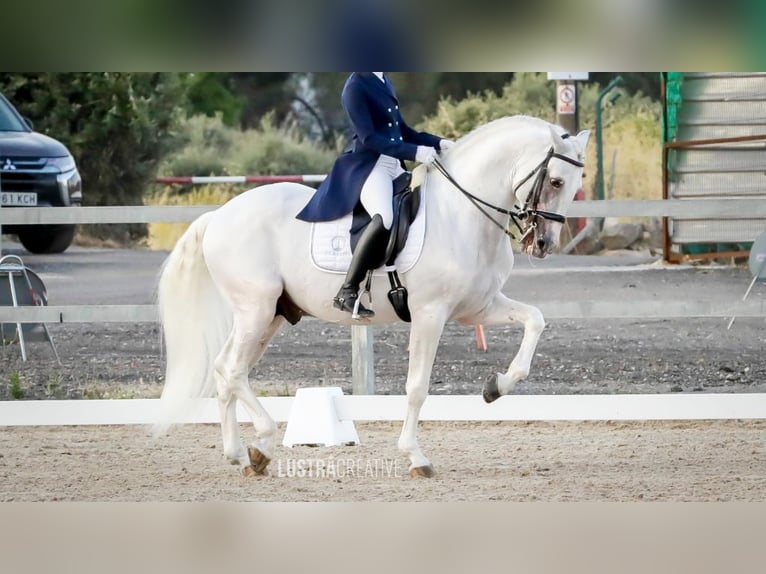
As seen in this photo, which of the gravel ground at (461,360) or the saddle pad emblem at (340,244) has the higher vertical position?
the saddle pad emblem at (340,244)

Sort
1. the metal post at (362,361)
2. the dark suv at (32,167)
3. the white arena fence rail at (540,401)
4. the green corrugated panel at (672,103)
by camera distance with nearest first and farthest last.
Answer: the white arena fence rail at (540,401) < the metal post at (362,361) < the dark suv at (32,167) < the green corrugated panel at (672,103)

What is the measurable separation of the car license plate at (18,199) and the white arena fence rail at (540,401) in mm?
3202

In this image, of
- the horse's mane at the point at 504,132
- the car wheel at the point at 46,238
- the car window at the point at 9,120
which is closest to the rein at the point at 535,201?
the horse's mane at the point at 504,132

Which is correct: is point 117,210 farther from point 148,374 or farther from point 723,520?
point 723,520

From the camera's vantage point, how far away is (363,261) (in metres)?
5.00

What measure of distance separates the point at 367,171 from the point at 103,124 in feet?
29.9

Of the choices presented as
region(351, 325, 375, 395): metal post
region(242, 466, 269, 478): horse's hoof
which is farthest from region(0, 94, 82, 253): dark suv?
region(242, 466, 269, 478): horse's hoof

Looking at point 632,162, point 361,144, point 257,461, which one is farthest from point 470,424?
point 632,162

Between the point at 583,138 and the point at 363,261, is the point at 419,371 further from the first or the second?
the point at 583,138

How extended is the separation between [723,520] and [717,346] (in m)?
5.32

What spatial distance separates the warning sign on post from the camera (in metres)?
10.6

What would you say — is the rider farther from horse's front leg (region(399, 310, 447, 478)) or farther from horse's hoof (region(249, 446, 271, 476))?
horse's hoof (region(249, 446, 271, 476))

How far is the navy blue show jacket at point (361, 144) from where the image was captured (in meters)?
5.02

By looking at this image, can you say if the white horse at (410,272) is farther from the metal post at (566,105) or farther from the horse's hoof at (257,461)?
the metal post at (566,105)
